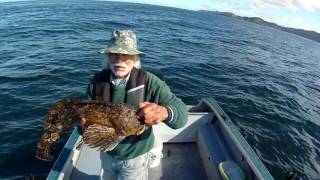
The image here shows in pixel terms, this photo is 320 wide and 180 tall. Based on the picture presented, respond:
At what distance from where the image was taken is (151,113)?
3.35 metres

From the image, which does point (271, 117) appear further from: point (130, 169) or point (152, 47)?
point (152, 47)

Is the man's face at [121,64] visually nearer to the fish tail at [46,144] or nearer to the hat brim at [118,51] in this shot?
the hat brim at [118,51]

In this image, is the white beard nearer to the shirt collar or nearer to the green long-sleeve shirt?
the shirt collar

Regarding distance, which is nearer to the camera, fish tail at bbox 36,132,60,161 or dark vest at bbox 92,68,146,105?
dark vest at bbox 92,68,146,105

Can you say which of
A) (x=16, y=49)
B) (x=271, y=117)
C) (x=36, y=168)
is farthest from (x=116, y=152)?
(x=16, y=49)

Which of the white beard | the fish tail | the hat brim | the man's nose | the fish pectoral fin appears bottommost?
the fish tail

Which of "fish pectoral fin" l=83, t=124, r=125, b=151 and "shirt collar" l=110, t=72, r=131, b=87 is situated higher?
"shirt collar" l=110, t=72, r=131, b=87

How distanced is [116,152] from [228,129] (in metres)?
3.69

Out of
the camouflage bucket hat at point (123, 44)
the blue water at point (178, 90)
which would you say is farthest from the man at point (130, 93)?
the blue water at point (178, 90)

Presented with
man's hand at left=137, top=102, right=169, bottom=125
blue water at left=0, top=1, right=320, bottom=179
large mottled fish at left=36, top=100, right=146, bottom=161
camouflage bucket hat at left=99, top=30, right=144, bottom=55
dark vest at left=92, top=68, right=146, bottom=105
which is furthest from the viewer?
blue water at left=0, top=1, right=320, bottom=179

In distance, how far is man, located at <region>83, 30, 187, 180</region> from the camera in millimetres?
3664

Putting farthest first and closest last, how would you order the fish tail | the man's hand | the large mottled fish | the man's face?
the fish tail, the man's face, the large mottled fish, the man's hand

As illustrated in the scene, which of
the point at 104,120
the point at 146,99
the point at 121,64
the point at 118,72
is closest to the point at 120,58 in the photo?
the point at 121,64

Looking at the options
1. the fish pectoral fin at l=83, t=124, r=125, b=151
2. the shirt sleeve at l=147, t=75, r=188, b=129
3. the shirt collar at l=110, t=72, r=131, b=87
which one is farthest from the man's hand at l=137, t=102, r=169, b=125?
the shirt collar at l=110, t=72, r=131, b=87
